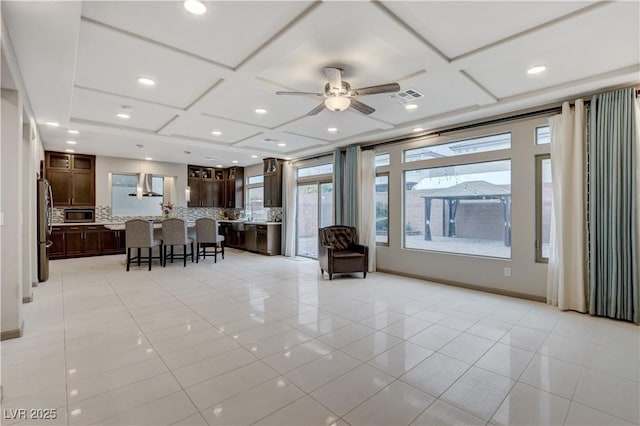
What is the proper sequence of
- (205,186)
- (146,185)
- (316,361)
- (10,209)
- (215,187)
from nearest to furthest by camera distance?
(316,361), (10,209), (146,185), (205,186), (215,187)

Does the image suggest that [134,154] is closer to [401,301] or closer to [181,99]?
[181,99]

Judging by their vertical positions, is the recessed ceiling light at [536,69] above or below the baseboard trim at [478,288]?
above

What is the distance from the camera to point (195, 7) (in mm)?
2162

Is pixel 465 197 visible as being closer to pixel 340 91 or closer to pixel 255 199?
pixel 340 91

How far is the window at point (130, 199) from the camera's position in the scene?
8.66 metres

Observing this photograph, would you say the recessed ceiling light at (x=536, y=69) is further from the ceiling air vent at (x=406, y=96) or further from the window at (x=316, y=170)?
the window at (x=316, y=170)

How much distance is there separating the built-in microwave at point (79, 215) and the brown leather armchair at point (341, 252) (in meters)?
6.46

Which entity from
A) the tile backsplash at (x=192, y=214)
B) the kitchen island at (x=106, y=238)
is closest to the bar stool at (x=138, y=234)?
the kitchen island at (x=106, y=238)

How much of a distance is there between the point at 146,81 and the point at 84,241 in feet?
20.7

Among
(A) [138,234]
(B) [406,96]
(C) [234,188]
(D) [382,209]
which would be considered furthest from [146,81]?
(C) [234,188]

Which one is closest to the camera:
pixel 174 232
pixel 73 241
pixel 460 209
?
pixel 460 209

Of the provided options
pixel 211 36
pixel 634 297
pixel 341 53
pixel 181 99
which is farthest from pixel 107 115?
pixel 634 297

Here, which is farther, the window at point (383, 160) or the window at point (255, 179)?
the window at point (255, 179)

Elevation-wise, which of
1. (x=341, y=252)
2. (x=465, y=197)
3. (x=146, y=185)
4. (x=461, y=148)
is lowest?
(x=341, y=252)
